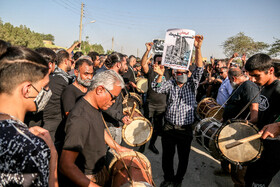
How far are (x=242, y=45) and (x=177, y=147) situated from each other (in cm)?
4063

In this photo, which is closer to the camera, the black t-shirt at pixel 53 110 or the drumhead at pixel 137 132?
the black t-shirt at pixel 53 110

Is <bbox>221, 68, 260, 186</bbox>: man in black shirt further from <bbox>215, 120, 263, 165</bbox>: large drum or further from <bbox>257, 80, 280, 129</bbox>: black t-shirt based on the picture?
<bbox>215, 120, 263, 165</bbox>: large drum

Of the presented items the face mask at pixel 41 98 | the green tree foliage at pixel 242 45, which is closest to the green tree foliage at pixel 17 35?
the face mask at pixel 41 98

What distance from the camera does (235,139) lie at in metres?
2.41

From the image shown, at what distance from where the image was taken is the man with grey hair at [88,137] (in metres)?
1.55

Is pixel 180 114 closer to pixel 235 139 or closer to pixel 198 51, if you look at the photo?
pixel 235 139

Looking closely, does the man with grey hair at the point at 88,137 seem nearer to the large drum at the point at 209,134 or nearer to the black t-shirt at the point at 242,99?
the large drum at the point at 209,134

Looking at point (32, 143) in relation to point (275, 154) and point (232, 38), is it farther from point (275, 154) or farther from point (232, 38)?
point (232, 38)

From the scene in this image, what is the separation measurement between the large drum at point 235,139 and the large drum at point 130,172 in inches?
43.8

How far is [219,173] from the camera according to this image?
3984 mm

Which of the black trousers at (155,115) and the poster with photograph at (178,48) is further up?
the poster with photograph at (178,48)

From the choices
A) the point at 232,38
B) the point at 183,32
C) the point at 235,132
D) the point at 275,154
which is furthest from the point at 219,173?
the point at 232,38

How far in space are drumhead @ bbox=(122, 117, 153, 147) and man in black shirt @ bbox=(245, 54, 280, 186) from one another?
187cm

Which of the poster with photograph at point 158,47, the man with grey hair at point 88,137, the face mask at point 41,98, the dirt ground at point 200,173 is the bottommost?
the dirt ground at point 200,173
